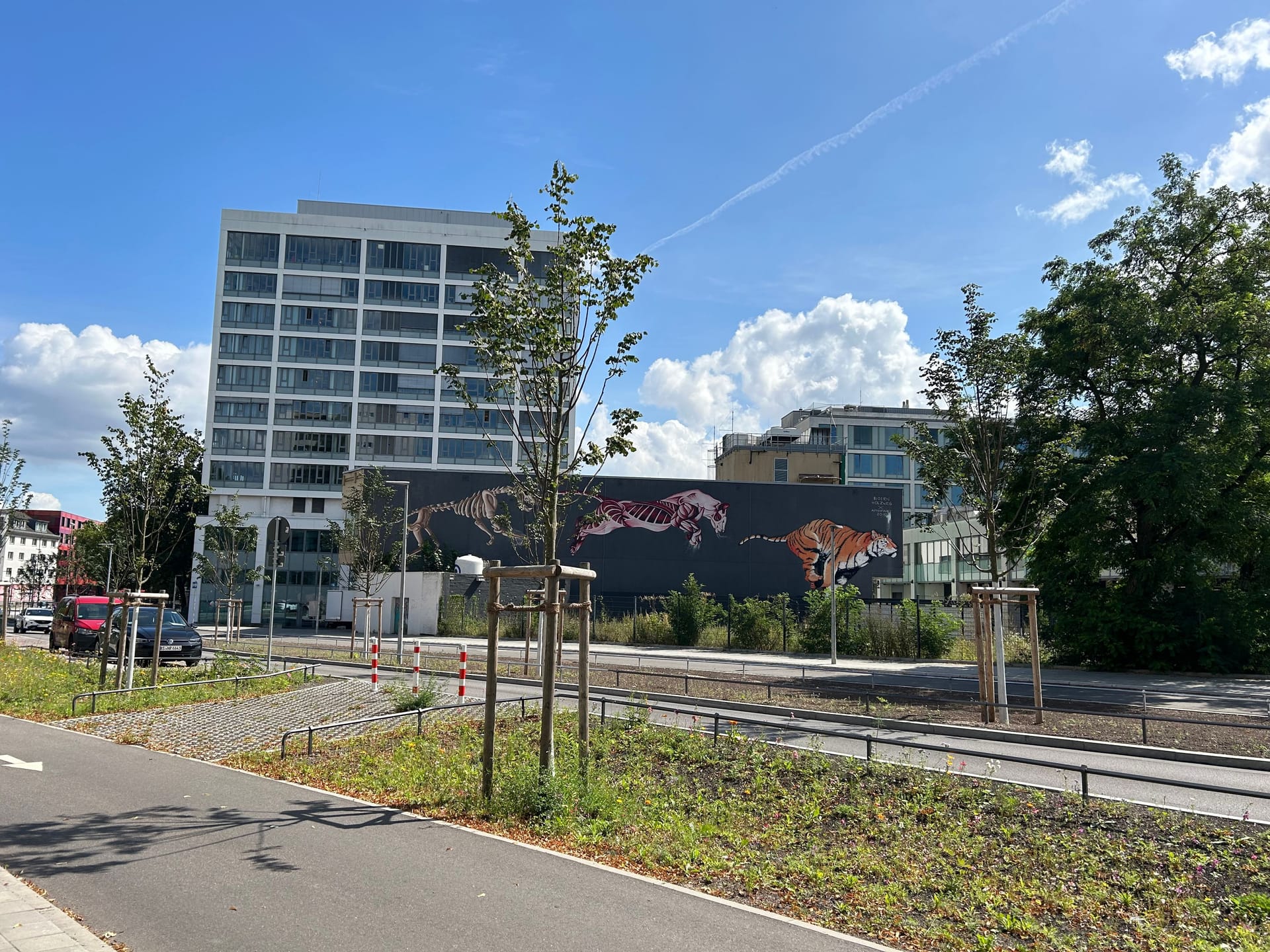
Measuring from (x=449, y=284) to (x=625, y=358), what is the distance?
70284 mm

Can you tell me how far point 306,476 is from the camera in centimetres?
7412

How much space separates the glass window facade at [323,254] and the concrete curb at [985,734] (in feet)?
215

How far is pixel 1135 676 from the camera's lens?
26.9 m

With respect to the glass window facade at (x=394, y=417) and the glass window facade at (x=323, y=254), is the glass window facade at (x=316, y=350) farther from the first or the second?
the glass window facade at (x=323, y=254)

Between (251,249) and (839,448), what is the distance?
51.9 meters

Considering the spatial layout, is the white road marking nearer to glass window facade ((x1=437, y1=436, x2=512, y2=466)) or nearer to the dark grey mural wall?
the dark grey mural wall

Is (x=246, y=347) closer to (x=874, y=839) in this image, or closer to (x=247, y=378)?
(x=247, y=378)

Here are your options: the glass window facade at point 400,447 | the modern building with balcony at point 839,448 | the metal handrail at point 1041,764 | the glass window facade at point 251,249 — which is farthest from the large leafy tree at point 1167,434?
the glass window facade at point 251,249

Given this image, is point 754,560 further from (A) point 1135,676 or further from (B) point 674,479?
(A) point 1135,676

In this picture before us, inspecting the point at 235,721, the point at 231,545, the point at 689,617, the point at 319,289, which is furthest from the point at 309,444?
the point at 235,721

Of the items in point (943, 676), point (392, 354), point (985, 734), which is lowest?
point (943, 676)

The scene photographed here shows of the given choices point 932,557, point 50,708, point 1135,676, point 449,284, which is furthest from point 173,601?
point 1135,676

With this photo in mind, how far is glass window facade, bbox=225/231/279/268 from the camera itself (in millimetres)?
75438

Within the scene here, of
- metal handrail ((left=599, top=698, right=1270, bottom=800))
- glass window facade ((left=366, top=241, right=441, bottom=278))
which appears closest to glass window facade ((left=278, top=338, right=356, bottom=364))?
glass window facade ((left=366, top=241, right=441, bottom=278))
